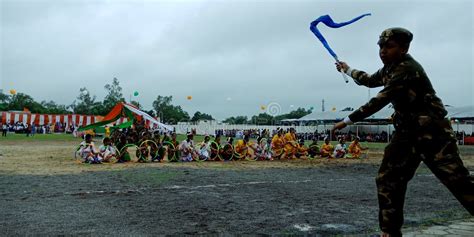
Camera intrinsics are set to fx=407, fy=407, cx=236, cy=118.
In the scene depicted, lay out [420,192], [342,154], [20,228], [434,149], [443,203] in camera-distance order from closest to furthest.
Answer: [434,149]
[20,228]
[443,203]
[420,192]
[342,154]

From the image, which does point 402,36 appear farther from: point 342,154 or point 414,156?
point 342,154

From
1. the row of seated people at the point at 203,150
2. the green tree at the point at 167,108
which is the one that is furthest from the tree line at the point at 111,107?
the row of seated people at the point at 203,150

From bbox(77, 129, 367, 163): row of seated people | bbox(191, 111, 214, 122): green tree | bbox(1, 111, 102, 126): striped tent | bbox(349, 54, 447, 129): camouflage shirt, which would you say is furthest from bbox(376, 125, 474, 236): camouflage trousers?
bbox(191, 111, 214, 122): green tree

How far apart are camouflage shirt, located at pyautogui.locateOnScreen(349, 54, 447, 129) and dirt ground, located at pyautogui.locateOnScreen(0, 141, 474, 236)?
150 cm

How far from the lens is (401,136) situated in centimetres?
346

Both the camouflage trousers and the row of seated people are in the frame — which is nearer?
the camouflage trousers

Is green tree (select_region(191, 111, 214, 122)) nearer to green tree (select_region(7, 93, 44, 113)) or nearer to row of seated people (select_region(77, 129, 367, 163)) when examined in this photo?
green tree (select_region(7, 93, 44, 113))

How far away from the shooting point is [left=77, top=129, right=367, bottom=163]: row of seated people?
14.1 meters

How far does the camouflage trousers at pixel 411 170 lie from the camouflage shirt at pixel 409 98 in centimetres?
17

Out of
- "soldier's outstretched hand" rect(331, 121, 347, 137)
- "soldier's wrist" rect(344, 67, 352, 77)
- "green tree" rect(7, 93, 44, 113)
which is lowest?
"soldier's outstretched hand" rect(331, 121, 347, 137)

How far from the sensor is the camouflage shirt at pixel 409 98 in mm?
3324

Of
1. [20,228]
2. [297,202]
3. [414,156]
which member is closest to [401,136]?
[414,156]

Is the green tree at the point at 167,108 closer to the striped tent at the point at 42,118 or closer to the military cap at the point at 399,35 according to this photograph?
the striped tent at the point at 42,118

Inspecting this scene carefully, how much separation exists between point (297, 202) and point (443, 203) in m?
2.16
